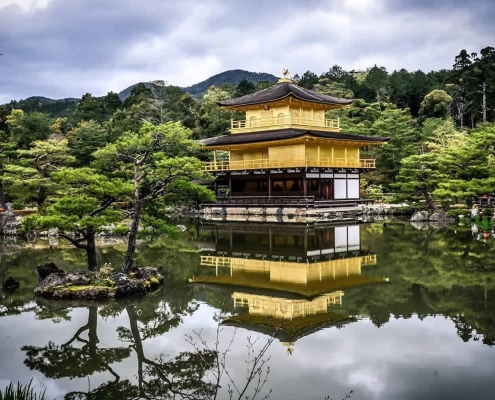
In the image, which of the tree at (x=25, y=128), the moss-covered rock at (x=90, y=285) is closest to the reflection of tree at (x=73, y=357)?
the moss-covered rock at (x=90, y=285)

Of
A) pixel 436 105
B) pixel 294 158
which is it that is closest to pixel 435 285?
pixel 294 158

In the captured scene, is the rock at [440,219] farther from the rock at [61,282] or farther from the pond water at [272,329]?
the rock at [61,282]

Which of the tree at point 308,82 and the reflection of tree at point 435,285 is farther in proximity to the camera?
the tree at point 308,82

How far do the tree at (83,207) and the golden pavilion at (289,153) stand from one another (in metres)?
18.5

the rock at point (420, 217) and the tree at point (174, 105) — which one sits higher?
the tree at point (174, 105)

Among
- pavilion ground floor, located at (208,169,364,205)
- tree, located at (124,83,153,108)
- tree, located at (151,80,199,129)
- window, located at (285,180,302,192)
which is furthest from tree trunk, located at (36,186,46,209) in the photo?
tree, located at (124,83,153,108)

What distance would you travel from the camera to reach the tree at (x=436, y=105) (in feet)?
178

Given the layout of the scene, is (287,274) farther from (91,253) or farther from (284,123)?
(284,123)

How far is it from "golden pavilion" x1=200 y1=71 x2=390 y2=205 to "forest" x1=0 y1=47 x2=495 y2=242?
9.84 ft

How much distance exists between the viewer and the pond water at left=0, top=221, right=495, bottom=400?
6645 mm

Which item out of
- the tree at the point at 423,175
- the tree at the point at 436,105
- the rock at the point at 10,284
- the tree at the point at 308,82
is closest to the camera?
the rock at the point at 10,284

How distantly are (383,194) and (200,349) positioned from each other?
3360cm

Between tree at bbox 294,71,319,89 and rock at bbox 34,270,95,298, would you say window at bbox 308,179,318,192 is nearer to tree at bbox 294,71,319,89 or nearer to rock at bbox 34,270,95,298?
rock at bbox 34,270,95,298

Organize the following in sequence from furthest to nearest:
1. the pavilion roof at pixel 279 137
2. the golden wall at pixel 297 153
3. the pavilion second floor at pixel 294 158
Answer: the golden wall at pixel 297 153 < the pavilion second floor at pixel 294 158 < the pavilion roof at pixel 279 137
